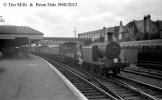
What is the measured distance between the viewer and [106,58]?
45.3ft

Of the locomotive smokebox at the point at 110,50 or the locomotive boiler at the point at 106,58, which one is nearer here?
the locomotive boiler at the point at 106,58

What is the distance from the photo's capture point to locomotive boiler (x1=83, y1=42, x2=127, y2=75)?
13633mm

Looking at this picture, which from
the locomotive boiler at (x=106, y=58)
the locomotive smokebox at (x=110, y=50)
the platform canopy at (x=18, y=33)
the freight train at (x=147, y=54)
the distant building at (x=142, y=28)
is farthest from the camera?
the distant building at (x=142, y=28)

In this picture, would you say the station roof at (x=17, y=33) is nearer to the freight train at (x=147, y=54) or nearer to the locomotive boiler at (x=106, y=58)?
the freight train at (x=147, y=54)

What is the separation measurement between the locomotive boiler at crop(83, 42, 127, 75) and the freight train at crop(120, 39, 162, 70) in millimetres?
5925

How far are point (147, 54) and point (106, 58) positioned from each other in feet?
26.6

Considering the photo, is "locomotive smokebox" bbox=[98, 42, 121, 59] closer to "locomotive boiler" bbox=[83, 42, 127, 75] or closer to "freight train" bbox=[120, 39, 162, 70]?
"locomotive boiler" bbox=[83, 42, 127, 75]

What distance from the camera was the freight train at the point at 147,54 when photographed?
60.3ft

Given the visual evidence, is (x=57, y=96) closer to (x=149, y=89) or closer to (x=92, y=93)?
(x=92, y=93)

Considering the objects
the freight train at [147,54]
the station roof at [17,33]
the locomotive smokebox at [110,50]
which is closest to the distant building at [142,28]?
the freight train at [147,54]

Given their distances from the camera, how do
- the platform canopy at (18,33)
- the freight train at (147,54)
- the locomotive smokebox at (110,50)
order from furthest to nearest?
1. the platform canopy at (18,33)
2. the freight train at (147,54)
3. the locomotive smokebox at (110,50)

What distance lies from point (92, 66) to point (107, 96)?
287 inches

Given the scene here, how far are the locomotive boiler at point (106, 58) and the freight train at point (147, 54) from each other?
5.93 meters

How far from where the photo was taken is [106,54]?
45.2ft
